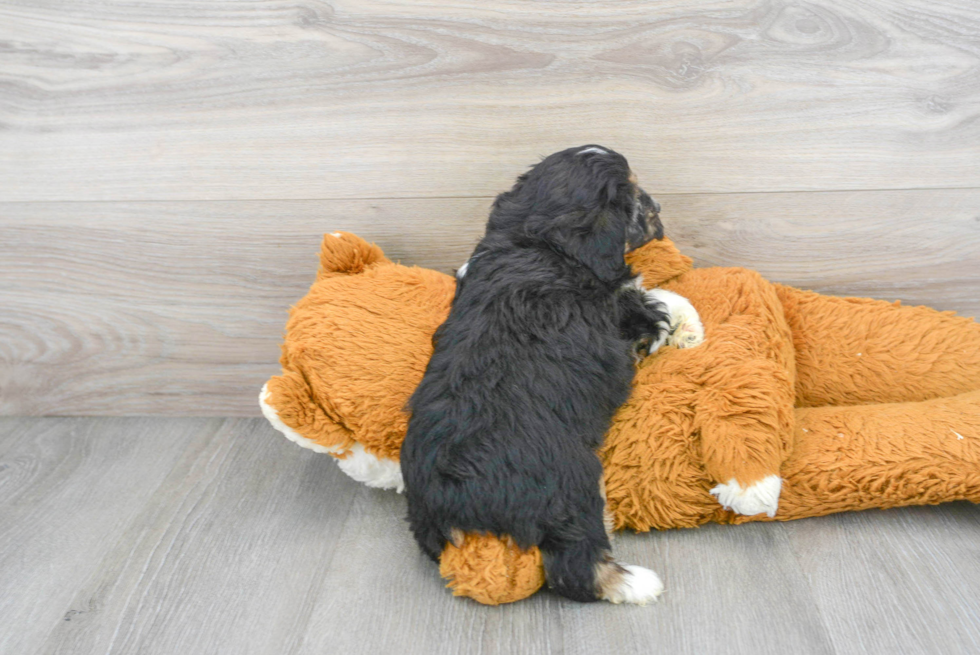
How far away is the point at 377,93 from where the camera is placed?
186cm

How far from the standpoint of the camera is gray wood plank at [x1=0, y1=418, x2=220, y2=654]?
1.55 metres

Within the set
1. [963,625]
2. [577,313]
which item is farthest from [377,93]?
[963,625]

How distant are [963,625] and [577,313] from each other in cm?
90

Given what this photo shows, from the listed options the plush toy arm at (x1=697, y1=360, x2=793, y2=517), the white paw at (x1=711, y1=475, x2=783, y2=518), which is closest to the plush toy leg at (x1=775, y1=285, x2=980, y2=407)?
the plush toy arm at (x1=697, y1=360, x2=793, y2=517)

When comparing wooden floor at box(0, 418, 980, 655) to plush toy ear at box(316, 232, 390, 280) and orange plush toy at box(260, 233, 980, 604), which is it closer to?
orange plush toy at box(260, 233, 980, 604)

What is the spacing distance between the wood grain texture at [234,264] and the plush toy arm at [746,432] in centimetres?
49

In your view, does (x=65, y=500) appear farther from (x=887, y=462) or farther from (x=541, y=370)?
(x=887, y=462)

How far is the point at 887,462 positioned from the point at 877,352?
1.08 ft

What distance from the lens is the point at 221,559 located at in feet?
5.42

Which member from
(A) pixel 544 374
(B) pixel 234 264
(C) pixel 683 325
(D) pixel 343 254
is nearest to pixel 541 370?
(A) pixel 544 374

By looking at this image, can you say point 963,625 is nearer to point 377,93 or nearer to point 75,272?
point 377,93

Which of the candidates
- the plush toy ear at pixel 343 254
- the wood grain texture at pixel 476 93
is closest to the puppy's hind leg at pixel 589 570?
the plush toy ear at pixel 343 254

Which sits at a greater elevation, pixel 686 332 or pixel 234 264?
pixel 686 332

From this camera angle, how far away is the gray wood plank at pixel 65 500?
61.0 inches
